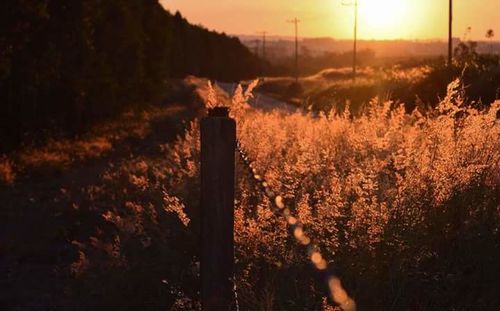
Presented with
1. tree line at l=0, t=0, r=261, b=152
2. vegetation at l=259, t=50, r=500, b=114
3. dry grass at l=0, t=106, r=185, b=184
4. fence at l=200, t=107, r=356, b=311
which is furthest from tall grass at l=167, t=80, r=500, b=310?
tree line at l=0, t=0, r=261, b=152

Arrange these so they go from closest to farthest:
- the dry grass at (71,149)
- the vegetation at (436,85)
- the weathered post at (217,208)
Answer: the weathered post at (217,208)
the dry grass at (71,149)
the vegetation at (436,85)

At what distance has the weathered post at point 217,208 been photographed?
389 centimetres

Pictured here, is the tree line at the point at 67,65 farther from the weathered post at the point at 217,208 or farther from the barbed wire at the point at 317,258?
the weathered post at the point at 217,208

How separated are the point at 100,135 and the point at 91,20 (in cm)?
294

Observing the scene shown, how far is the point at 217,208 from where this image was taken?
3.91m

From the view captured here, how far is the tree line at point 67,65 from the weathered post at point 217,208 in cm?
996

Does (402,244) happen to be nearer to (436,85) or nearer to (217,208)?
(217,208)

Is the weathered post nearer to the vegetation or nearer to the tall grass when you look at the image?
the tall grass

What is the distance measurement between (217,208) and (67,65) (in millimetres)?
12793

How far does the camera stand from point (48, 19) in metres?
14.7

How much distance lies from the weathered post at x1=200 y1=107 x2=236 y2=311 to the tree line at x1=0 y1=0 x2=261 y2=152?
996 centimetres

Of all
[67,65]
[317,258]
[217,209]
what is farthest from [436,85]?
[217,209]

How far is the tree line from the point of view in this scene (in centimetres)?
1355

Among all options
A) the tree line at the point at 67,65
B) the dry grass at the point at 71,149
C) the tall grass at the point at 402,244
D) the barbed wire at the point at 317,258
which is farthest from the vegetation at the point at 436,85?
the barbed wire at the point at 317,258
